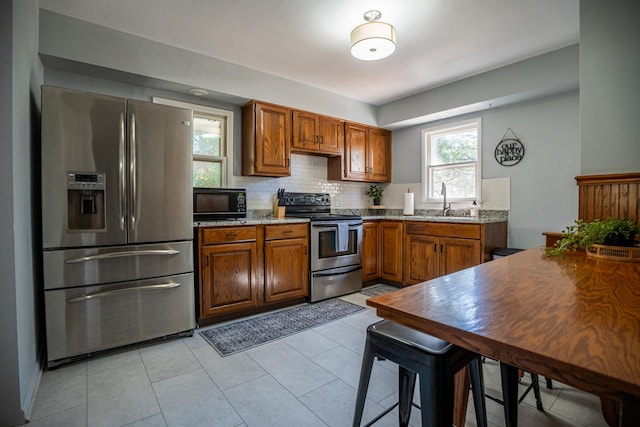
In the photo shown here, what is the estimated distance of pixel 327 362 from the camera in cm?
228

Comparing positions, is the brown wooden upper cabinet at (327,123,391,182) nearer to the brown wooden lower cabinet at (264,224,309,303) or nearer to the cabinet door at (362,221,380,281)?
the cabinet door at (362,221,380,281)

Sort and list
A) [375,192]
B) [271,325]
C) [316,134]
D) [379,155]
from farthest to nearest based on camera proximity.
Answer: [375,192] → [379,155] → [316,134] → [271,325]

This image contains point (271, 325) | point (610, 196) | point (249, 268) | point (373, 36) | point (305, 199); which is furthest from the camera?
point (305, 199)

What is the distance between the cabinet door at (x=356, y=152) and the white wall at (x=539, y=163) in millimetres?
1533

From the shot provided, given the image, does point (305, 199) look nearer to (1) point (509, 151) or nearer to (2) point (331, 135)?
(2) point (331, 135)

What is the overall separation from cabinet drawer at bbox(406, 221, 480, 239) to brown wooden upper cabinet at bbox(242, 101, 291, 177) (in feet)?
5.62

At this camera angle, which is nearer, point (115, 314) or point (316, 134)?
A: point (115, 314)

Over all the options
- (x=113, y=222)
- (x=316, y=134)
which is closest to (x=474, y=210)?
(x=316, y=134)

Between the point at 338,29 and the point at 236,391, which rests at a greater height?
the point at 338,29

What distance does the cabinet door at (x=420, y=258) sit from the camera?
12.6 ft

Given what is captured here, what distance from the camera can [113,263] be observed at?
2.38m

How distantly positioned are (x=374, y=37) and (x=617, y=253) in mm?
2044

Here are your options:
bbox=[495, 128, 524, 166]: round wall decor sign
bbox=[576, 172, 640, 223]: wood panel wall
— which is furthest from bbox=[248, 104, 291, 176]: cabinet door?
bbox=[576, 172, 640, 223]: wood panel wall

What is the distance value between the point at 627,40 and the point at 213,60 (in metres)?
3.35
